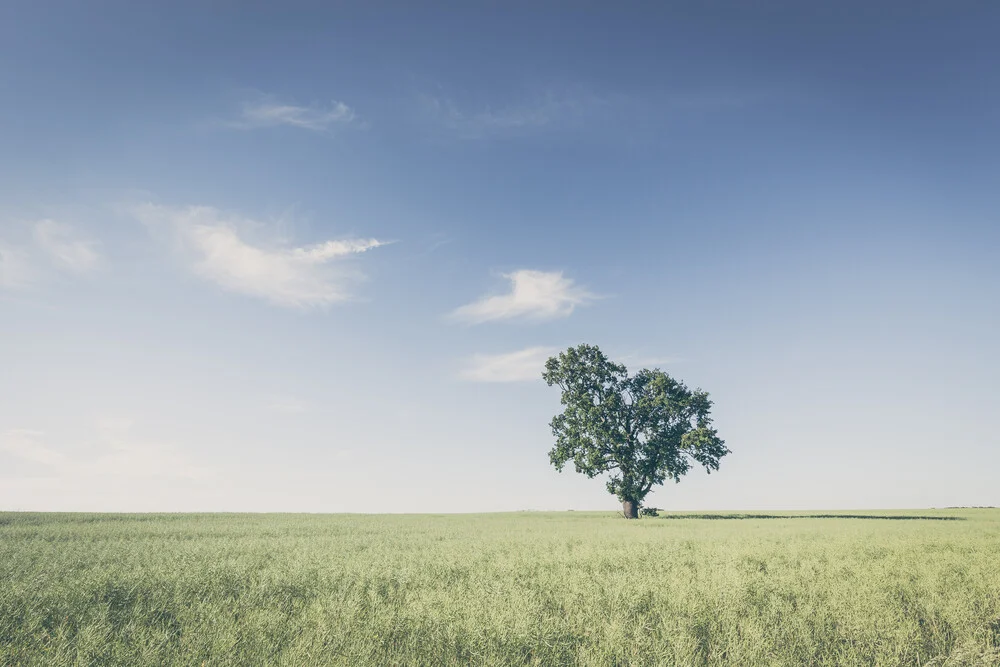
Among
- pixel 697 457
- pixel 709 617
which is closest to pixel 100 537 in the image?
pixel 709 617

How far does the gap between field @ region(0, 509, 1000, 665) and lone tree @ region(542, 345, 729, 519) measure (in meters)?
30.8

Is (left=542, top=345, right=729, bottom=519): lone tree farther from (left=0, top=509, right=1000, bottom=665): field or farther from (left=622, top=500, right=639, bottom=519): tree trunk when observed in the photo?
(left=0, top=509, right=1000, bottom=665): field

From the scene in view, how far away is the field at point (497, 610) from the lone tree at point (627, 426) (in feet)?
101

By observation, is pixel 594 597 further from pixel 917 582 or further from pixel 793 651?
pixel 917 582

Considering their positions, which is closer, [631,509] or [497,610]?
[497,610]

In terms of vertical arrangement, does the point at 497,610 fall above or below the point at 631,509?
above

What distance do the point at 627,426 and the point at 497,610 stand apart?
40.3 m

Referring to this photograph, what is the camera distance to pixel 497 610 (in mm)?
7793

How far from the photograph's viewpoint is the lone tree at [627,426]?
1727 inches

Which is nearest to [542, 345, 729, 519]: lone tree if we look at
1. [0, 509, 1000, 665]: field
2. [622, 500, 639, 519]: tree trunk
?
[622, 500, 639, 519]: tree trunk

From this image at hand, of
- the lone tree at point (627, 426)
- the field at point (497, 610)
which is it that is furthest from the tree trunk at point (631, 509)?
the field at point (497, 610)

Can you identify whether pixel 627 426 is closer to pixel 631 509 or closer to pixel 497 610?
pixel 631 509

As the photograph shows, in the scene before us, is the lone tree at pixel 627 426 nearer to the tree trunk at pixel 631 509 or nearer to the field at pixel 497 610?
the tree trunk at pixel 631 509

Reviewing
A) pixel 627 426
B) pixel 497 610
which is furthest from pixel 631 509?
pixel 497 610
